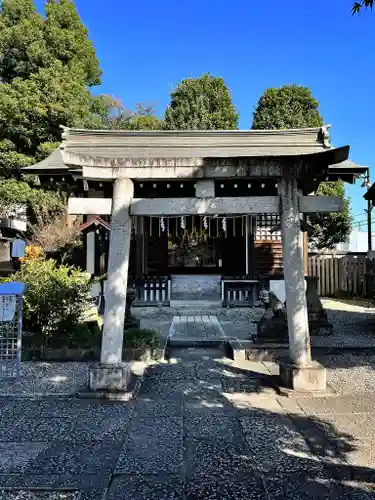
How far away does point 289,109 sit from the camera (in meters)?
20.2

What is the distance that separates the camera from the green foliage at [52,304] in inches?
284

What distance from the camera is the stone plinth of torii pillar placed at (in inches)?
208

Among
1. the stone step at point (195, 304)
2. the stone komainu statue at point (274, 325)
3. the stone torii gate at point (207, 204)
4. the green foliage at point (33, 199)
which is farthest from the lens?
the green foliage at point (33, 199)

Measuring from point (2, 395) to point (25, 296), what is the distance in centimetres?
230

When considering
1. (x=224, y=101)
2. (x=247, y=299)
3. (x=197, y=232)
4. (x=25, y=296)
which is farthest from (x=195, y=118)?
(x=25, y=296)

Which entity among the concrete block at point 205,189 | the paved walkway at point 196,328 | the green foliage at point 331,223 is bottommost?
the paved walkway at point 196,328

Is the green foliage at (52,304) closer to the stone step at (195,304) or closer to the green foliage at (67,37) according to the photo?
the stone step at (195,304)

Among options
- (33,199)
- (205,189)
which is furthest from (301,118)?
(205,189)

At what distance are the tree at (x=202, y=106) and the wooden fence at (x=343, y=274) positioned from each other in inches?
357

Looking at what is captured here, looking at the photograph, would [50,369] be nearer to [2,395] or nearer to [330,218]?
[2,395]

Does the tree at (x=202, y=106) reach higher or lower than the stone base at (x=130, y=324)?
higher

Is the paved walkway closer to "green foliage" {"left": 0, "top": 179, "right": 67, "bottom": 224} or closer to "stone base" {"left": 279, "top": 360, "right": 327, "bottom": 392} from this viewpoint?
"stone base" {"left": 279, "top": 360, "right": 327, "bottom": 392}

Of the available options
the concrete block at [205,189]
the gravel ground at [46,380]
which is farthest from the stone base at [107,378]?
the concrete block at [205,189]

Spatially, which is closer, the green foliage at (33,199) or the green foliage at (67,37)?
the green foliage at (33,199)
